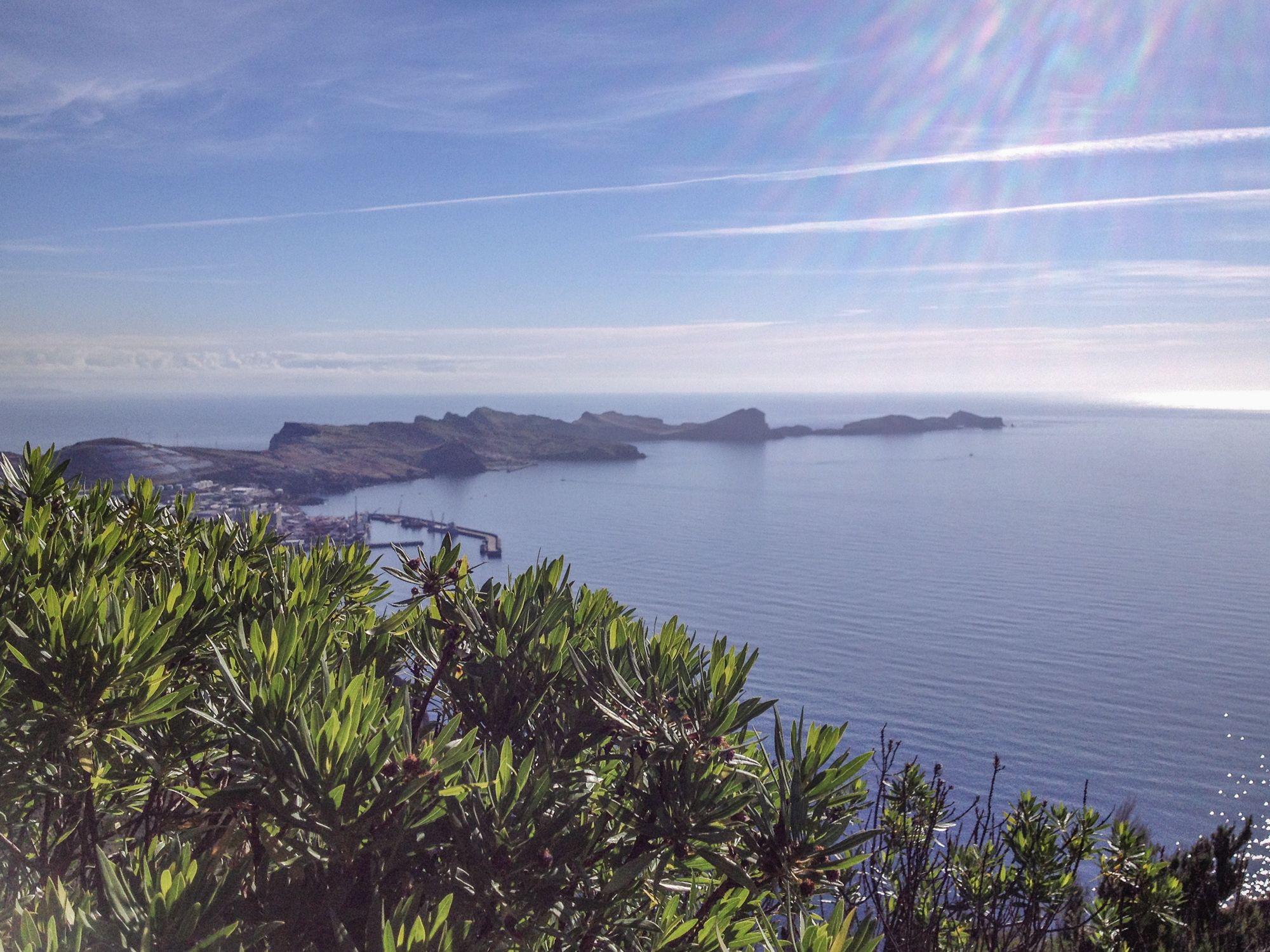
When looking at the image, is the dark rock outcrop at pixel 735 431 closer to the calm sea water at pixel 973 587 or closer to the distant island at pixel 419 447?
the distant island at pixel 419 447

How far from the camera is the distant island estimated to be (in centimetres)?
4494

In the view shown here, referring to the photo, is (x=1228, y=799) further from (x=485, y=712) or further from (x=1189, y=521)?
(x=1189, y=521)

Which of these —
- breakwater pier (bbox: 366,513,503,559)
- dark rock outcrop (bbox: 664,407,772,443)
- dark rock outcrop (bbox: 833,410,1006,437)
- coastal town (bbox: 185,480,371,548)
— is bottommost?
breakwater pier (bbox: 366,513,503,559)

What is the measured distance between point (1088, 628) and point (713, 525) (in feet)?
97.3

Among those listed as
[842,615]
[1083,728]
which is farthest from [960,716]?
[842,615]

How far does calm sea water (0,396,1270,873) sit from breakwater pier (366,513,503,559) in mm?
1385

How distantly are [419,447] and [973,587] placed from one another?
215ft

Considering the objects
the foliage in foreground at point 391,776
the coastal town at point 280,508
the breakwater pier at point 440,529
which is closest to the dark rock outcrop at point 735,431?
the breakwater pier at point 440,529

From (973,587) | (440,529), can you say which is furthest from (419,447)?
(973,587)

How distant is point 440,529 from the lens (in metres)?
57.0

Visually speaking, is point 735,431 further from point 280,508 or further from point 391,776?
point 391,776

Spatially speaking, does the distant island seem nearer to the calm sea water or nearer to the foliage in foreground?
the calm sea water

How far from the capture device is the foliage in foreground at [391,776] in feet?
4.99

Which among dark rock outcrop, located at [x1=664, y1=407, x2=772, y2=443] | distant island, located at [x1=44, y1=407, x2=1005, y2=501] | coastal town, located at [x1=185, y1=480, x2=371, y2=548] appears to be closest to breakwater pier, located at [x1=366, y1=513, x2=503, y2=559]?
coastal town, located at [x1=185, y1=480, x2=371, y2=548]
